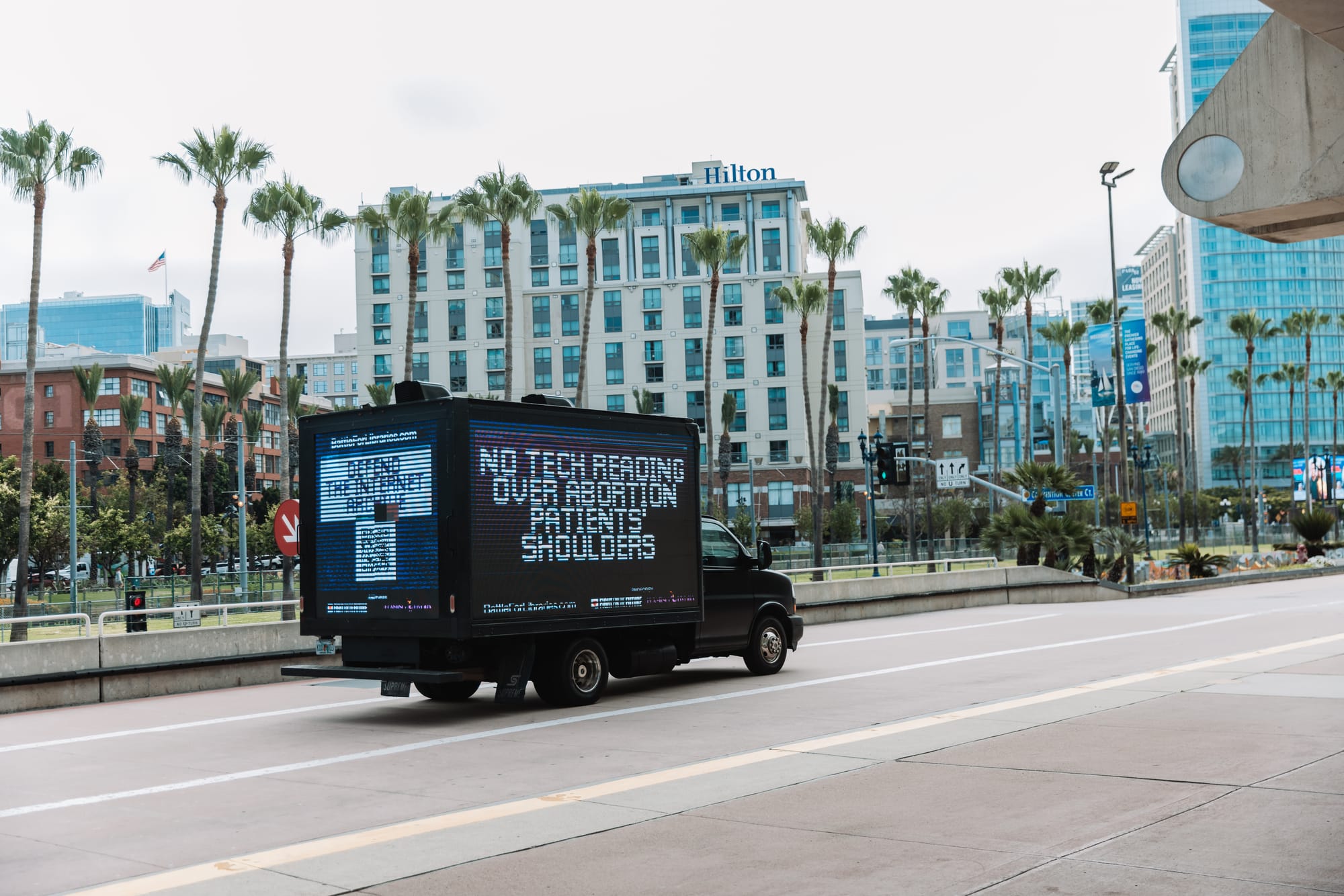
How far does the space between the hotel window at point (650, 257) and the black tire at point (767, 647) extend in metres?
97.3

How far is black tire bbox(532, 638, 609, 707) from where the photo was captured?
13914mm

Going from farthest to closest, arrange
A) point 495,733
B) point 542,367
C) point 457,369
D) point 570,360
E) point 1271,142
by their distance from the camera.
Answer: point 457,369, point 542,367, point 570,360, point 495,733, point 1271,142

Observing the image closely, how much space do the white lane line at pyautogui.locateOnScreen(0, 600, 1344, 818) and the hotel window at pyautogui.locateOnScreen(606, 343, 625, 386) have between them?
8927 cm

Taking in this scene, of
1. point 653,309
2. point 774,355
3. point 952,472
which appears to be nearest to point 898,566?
point 952,472

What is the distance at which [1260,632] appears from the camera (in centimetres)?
2214

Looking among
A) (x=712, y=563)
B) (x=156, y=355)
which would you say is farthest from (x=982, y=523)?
(x=156, y=355)

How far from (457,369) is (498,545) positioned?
100470 millimetres

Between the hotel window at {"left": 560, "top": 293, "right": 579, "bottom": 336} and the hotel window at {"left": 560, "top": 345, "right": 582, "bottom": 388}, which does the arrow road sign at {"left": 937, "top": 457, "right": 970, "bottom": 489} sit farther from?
the hotel window at {"left": 560, "top": 293, "right": 579, "bottom": 336}

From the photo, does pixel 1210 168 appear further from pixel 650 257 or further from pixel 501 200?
pixel 650 257

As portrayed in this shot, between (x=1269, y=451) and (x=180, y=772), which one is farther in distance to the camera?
(x=1269, y=451)

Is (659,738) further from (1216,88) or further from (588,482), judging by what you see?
(1216,88)

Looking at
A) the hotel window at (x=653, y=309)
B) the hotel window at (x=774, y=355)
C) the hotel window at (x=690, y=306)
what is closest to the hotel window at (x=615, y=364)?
the hotel window at (x=653, y=309)

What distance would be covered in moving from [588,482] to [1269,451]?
17776 cm

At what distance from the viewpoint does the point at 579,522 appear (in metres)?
14.1
